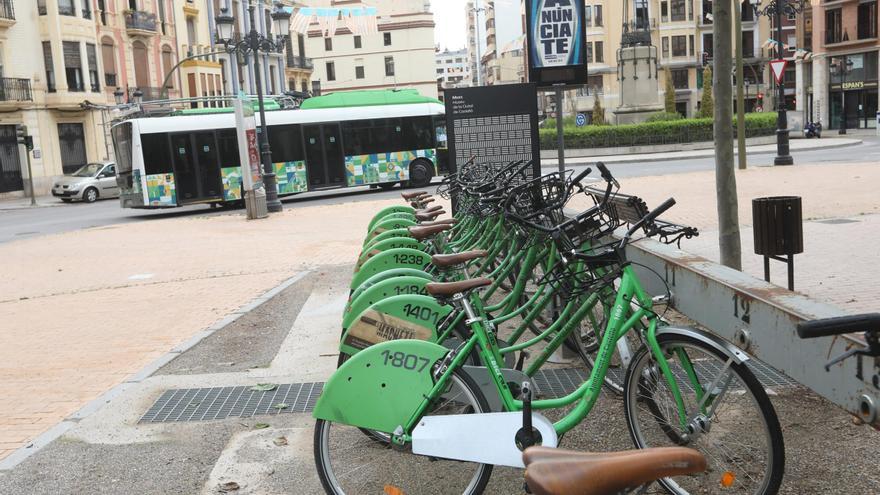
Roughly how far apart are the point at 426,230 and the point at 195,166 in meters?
20.3

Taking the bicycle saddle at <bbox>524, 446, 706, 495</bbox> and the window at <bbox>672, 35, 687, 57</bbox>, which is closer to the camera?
the bicycle saddle at <bbox>524, 446, 706, 495</bbox>

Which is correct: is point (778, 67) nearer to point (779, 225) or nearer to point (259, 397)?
point (779, 225)

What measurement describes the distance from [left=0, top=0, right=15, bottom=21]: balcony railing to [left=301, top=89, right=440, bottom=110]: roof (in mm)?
19837

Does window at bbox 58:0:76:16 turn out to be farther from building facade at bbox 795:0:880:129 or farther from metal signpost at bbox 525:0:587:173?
building facade at bbox 795:0:880:129

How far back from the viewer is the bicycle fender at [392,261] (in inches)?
234

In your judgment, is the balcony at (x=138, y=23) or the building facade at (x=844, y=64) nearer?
the balcony at (x=138, y=23)

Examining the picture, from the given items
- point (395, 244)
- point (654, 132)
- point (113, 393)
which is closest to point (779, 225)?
point (395, 244)

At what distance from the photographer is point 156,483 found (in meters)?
4.36

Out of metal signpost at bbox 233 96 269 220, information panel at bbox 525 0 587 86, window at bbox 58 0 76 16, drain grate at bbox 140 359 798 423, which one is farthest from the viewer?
window at bbox 58 0 76 16

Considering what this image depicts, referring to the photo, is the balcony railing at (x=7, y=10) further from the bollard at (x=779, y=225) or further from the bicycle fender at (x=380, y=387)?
the bicycle fender at (x=380, y=387)

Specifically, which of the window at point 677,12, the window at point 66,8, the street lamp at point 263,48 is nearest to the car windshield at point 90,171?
the window at point 66,8

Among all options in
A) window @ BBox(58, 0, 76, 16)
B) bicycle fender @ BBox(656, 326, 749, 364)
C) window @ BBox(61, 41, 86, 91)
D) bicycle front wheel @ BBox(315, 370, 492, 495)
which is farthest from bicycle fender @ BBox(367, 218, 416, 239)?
window @ BBox(58, 0, 76, 16)

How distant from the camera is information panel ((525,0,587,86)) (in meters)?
10.6

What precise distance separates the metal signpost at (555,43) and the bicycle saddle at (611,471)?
891cm
